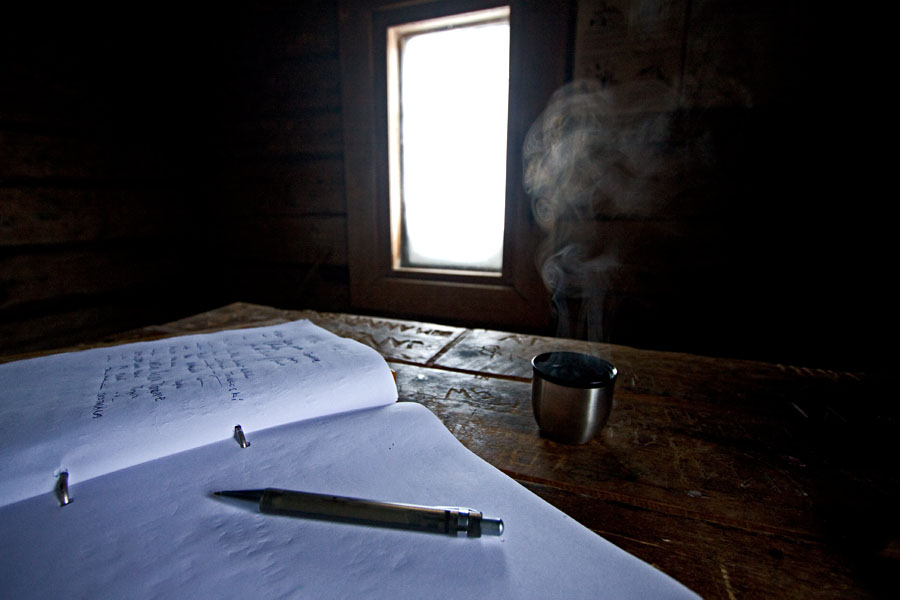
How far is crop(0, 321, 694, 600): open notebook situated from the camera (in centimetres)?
24

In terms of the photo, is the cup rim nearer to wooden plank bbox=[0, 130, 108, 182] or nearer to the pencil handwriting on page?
the pencil handwriting on page

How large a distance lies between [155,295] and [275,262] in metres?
0.56

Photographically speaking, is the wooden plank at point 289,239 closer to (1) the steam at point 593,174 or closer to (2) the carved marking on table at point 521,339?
(1) the steam at point 593,174

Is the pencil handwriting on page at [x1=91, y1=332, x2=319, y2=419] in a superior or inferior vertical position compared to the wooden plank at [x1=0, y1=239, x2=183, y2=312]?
superior

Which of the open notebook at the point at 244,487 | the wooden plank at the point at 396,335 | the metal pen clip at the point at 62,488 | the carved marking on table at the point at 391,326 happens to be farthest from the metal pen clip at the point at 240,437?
the carved marking on table at the point at 391,326

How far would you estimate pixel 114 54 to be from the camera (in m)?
1.71

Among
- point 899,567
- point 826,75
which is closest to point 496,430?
point 899,567

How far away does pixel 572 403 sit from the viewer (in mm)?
435

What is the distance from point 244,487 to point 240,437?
7 cm

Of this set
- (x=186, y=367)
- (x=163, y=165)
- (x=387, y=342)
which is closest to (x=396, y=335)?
(x=387, y=342)

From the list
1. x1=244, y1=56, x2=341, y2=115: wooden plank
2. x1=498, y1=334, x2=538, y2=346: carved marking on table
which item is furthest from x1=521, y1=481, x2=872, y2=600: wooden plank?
x1=244, y1=56, x2=341, y2=115: wooden plank

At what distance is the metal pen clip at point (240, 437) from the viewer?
38 cm

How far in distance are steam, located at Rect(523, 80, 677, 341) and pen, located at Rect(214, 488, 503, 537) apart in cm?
134

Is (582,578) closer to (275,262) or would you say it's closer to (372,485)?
(372,485)
